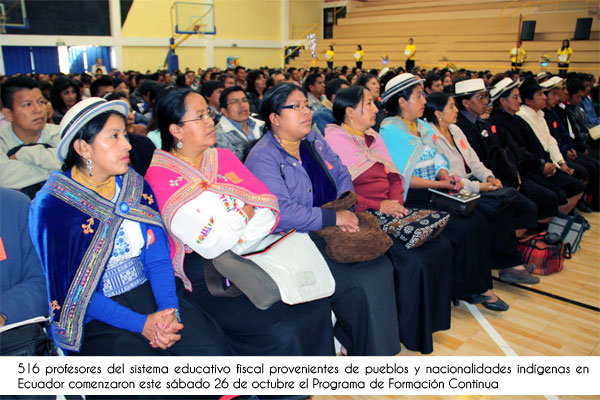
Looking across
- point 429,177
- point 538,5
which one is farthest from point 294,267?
point 538,5

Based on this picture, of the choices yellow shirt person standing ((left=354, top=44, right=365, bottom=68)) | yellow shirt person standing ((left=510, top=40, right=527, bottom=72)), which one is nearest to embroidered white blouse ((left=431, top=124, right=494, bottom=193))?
yellow shirt person standing ((left=510, top=40, right=527, bottom=72))

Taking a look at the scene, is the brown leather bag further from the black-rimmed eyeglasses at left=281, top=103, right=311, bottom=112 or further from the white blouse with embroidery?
the black-rimmed eyeglasses at left=281, top=103, right=311, bottom=112

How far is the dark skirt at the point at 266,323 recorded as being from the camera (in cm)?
167

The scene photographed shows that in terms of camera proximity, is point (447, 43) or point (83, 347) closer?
point (83, 347)

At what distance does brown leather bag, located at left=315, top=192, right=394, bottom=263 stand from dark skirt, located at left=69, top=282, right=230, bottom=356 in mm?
634

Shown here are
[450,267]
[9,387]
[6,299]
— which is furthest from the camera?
[450,267]

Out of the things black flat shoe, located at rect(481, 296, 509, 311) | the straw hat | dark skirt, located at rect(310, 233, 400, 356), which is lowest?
black flat shoe, located at rect(481, 296, 509, 311)

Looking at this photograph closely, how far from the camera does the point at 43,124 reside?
2.52 meters

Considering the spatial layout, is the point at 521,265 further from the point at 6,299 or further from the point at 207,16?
the point at 207,16

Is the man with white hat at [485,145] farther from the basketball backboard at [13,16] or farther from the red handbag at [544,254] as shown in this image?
the basketball backboard at [13,16]

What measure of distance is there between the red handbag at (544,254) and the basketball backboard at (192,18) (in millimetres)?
14295

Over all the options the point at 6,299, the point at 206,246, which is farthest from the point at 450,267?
the point at 6,299

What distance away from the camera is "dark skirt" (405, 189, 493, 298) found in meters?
2.63

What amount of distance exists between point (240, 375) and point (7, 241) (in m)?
0.90
